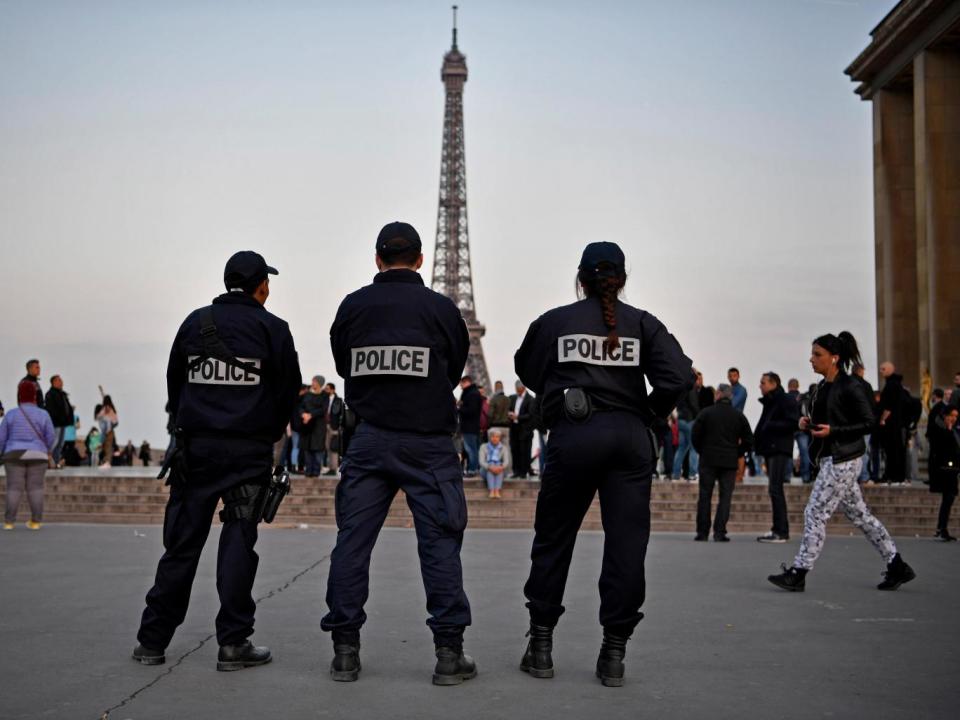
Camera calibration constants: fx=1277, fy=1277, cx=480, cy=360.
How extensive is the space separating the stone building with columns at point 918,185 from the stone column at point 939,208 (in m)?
0.02

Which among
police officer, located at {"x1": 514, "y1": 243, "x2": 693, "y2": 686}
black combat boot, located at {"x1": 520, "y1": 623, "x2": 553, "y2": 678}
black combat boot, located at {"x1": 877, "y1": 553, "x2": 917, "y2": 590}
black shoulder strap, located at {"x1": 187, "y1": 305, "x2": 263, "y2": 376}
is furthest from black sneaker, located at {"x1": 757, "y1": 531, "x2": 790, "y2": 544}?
black shoulder strap, located at {"x1": 187, "y1": 305, "x2": 263, "y2": 376}

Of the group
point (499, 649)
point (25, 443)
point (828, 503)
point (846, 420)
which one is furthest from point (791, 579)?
point (25, 443)

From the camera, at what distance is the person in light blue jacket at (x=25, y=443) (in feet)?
44.5

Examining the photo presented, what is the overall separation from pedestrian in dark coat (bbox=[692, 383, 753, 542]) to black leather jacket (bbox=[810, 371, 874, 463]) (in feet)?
17.5

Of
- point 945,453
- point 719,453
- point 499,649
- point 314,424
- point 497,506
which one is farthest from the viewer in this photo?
point 314,424

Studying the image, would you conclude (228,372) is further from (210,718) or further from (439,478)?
(210,718)

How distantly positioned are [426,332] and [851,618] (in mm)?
3570

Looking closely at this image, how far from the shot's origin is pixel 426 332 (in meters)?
5.65

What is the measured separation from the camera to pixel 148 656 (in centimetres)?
575

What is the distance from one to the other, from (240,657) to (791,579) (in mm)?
4611

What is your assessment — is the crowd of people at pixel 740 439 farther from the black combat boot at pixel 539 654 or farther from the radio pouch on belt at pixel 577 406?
the black combat boot at pixel 539 654

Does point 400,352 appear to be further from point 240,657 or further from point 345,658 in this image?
point 240,657

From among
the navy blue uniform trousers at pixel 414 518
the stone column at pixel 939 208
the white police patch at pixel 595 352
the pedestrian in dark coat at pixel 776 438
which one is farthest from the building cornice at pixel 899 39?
the navy blue uniform trousers at pixel 414 518

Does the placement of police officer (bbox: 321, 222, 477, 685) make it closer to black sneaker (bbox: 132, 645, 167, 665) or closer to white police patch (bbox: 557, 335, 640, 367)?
white police patch (bbox: 557, 335, 640, 367)
